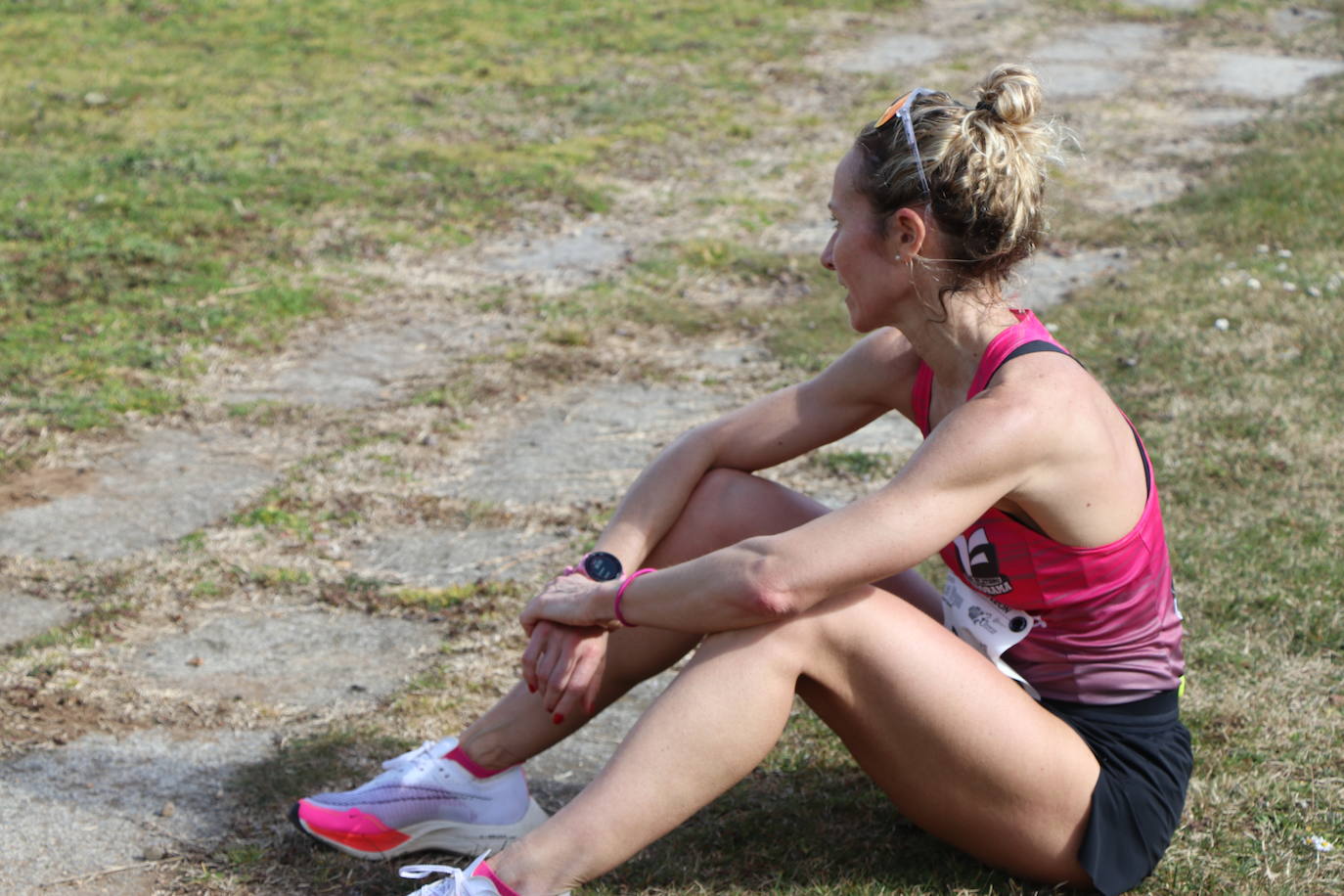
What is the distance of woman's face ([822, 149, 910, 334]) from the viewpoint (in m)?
2.52

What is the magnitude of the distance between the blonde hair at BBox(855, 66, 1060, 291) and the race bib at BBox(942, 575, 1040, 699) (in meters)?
0.59

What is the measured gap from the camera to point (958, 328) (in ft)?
8.34

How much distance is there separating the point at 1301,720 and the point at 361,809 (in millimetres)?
2106

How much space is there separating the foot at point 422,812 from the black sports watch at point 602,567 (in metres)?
0.44

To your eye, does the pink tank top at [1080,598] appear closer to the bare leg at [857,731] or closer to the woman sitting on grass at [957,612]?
the woman sitting on grass at [957,612]

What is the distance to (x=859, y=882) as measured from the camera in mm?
2609

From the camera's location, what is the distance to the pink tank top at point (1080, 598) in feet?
7.89

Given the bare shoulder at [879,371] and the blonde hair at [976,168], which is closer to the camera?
the blonde hair at [976,168]

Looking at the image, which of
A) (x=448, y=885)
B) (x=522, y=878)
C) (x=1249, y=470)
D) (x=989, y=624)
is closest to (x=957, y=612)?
(x=989, y=624)

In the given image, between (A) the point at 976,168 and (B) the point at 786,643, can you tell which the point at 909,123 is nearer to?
(A) the point at 976,168

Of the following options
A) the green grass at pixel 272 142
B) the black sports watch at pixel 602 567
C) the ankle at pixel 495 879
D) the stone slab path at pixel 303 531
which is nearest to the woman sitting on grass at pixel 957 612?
the ankle at pixel 495 879

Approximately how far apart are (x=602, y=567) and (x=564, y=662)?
222 mm

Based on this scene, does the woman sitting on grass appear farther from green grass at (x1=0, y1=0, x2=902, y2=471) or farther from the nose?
green grass at (x1=0, y1=0, x2=902, y2=471)

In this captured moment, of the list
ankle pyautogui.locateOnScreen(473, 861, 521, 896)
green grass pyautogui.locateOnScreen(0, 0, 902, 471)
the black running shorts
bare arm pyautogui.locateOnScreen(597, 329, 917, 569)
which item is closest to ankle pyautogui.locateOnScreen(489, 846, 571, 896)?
ankle pyautogui.locateOnScreen(473, 861, 521, 896)
